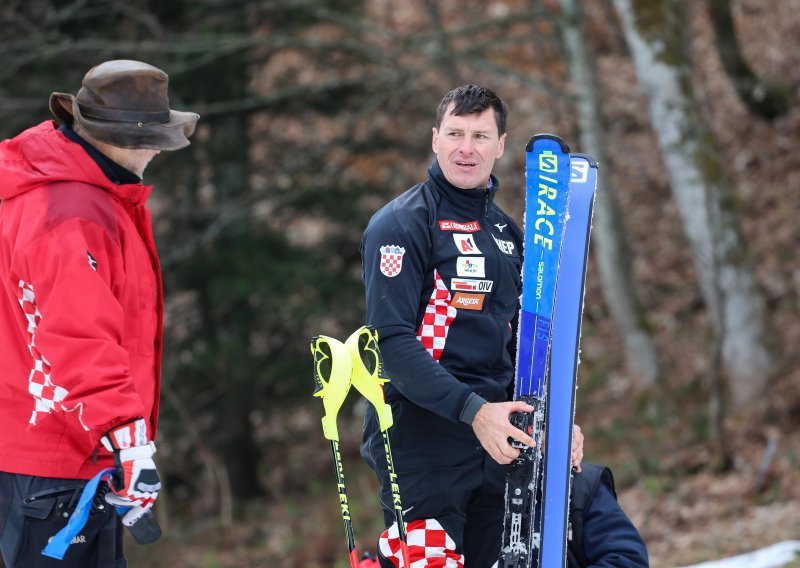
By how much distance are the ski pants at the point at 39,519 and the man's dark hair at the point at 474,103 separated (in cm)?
148

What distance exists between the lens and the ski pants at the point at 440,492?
2934mm

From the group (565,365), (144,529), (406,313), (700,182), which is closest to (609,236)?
(700,182)

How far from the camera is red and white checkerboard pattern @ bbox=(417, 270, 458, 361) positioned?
2.95 m

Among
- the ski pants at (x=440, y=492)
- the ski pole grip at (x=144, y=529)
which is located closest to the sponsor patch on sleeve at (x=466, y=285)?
the ski pants at (x=440, y=492)

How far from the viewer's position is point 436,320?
2.96 m

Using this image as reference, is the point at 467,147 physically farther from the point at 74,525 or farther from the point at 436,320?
the point at 74,525

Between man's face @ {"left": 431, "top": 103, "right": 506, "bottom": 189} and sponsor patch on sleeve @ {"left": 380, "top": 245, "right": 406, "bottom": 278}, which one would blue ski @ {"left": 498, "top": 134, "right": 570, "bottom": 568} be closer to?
man's face @ {"left": 431, "top": 103, "right": 506, "bottom": 189}

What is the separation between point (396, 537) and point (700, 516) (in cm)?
450

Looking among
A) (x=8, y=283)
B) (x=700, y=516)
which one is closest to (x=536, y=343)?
(x=8, y=283)

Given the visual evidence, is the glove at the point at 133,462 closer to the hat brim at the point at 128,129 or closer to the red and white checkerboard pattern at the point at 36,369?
the red and white checkerboard pattern at the point at 36,369

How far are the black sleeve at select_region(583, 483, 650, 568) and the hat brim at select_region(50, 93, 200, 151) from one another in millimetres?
1654

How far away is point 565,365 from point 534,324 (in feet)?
0.55

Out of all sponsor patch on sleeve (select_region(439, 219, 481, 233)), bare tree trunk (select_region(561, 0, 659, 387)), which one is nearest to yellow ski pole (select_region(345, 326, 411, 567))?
sponsor patch on sleeve (select_region(439, 219, 481, 233))

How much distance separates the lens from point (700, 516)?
6.90 m
